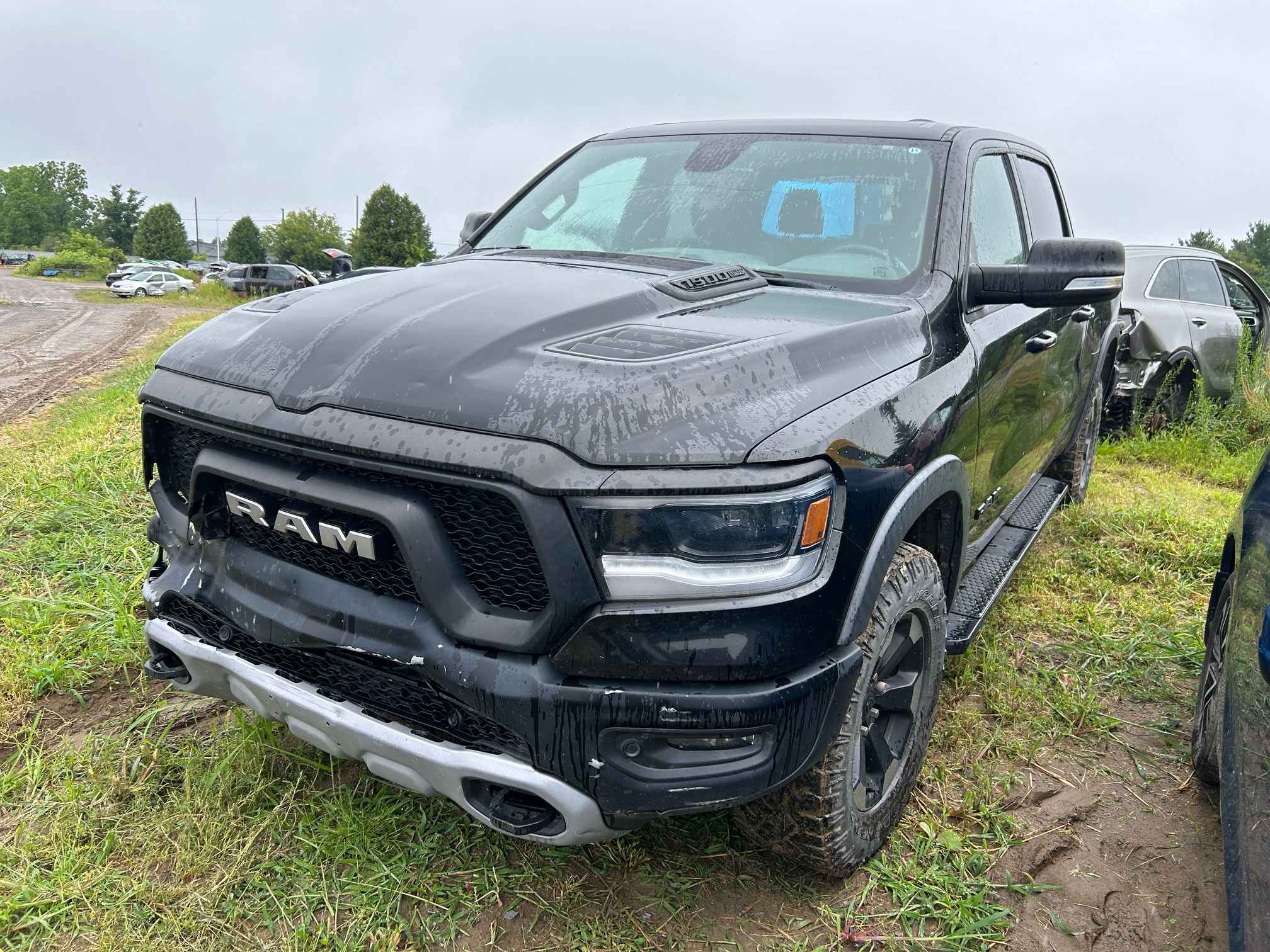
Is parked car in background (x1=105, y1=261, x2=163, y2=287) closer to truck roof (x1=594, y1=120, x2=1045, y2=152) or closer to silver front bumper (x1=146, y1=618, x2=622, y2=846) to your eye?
truck roof (x1=594, y1=120, x2=1045, y2=152)

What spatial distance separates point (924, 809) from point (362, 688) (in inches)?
63.7

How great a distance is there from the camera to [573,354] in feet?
6.38

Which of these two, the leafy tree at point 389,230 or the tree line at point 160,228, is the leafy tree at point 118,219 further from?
the leafy tree at point 389,230

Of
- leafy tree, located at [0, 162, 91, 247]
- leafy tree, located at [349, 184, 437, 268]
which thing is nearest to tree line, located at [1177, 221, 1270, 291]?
leafy tree, located at [349, 184, 437, 268]

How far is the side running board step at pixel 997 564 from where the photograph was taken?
2865 mm

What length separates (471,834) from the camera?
2.54 meters

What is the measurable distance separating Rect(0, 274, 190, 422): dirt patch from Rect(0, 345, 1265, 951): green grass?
21.7 feet

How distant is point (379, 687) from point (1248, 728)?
170cm

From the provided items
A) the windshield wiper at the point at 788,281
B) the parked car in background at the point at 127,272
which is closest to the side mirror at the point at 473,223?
the windshield wiper at the point at 788,281

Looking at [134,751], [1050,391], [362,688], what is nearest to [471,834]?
[362,688]

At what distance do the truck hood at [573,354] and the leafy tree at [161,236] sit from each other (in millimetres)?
67747

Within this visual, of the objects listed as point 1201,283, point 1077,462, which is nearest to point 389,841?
point 1077,462

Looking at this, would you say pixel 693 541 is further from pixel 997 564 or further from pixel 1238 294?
pixel 1238 294

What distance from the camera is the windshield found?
110 inches
